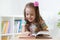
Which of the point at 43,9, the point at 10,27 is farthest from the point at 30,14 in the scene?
the point at 10,27

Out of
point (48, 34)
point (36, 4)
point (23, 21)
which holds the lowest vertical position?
point (48, 34)

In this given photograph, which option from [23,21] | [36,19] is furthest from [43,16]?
[23,21]

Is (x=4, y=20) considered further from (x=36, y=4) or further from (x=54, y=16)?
(x=54, y=16)

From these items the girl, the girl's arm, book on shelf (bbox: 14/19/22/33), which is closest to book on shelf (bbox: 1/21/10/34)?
book on shelf (bbox: 14/19/22/33)

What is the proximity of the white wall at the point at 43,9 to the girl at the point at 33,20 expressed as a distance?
16 centimetres

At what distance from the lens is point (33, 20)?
2.81m

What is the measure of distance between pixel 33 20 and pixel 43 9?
1.05ft

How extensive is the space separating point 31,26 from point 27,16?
0.63 ft

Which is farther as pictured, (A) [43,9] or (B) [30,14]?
(A) [43,9]

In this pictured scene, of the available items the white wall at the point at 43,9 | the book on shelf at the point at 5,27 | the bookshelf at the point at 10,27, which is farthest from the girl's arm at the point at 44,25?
the book on shelf at the point at 5,27

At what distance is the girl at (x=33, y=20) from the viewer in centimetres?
278

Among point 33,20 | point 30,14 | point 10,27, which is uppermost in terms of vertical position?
point 30,14

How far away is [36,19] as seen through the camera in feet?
9.18

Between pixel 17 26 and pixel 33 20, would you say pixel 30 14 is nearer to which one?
pixel 33 20
